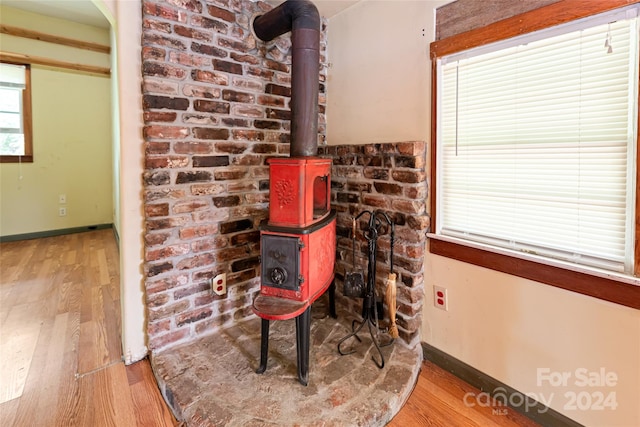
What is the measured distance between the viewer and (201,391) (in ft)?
4.81

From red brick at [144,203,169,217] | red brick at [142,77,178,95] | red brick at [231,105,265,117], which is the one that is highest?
red brick at [142,77,178,95]

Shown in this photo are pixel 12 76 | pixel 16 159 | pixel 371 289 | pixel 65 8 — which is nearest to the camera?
pixel 371 289

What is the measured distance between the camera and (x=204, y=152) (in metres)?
1.87

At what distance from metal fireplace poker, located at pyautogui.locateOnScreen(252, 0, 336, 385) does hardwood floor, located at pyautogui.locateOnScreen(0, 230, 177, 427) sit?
2.21 feet

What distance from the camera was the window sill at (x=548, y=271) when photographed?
116 centimetres

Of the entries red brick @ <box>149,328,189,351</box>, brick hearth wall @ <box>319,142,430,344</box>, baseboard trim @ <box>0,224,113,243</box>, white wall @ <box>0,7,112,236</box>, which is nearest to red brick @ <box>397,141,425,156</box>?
brick hearth wall @ <box>319,142,430,344</box>

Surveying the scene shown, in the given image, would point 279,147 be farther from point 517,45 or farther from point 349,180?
point 517,45

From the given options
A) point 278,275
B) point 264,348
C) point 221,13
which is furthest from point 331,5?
point 264,348

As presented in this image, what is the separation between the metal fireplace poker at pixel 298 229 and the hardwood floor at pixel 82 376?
2.02 feet

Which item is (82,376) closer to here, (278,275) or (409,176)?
(278,275)

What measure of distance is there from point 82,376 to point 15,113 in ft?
14.0

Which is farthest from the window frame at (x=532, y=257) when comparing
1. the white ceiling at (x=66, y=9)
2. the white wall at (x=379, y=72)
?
the white ceiling at (x=66, y=9)

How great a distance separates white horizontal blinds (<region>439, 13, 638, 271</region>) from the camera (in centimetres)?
118

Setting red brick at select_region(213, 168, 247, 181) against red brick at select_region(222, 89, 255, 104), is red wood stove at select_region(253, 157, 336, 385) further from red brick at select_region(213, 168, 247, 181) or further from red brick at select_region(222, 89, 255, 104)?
red brick at select_region(222, 89, 255, 104)
